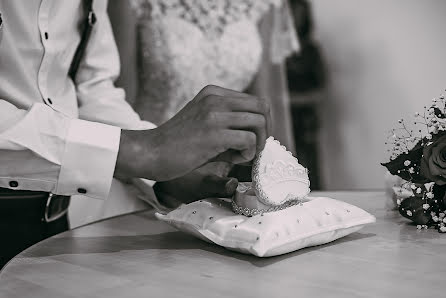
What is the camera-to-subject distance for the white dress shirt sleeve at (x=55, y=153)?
100 centimetres

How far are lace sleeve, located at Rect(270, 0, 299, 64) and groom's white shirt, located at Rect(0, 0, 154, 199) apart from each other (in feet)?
4.92

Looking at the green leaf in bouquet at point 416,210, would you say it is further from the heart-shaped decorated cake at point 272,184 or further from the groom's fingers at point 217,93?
the groom's fingers at point 217,93

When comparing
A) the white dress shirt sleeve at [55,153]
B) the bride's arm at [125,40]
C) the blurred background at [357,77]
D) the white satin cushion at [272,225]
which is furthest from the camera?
the blurred background at [357,77]

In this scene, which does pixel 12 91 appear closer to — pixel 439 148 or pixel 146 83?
pixel 439 148

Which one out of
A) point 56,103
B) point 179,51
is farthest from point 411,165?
point 179,51

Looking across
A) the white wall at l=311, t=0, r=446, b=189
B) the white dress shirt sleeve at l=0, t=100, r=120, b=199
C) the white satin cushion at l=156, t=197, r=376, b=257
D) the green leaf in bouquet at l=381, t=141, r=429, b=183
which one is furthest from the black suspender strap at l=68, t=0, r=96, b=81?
the white wall at l=311, t=0, r=446, b=189

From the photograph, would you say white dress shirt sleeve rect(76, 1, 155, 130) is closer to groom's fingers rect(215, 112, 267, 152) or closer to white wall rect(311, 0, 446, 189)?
groom's fingers rect(215, 112, 267, 152)

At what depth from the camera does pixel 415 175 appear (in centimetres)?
112

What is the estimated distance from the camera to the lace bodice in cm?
260

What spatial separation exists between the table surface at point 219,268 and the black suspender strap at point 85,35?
528 mm

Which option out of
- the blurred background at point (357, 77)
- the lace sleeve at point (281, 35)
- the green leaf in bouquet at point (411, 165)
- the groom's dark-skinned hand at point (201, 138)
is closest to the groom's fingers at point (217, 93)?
the groom's dark-skinned hand at point (201, 138)

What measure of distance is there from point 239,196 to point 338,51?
3489 mm

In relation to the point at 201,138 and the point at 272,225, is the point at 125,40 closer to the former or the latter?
the point at 201,138

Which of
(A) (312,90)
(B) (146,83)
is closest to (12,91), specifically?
(B) (146,83)
